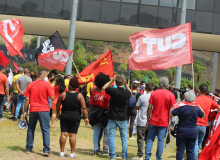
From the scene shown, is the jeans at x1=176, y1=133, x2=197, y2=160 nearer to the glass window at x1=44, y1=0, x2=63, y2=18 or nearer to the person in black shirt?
the person in black shirt

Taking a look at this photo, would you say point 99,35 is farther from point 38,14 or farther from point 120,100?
point 120,100

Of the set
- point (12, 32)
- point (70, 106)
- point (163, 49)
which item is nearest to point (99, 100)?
point (70, 106)

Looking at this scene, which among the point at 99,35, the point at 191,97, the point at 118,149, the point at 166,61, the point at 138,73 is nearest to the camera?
the point at 191,97

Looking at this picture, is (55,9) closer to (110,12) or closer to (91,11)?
(91,11)

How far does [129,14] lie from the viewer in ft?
62.7

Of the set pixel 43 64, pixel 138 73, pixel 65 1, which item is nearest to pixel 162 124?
pixel 43 64

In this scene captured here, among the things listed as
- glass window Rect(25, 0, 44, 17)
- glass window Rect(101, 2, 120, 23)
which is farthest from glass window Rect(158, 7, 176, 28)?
glass window Rect(25, 0, 44, 17)

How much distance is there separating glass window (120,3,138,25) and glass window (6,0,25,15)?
6.11m

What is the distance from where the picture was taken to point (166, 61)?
684 cm

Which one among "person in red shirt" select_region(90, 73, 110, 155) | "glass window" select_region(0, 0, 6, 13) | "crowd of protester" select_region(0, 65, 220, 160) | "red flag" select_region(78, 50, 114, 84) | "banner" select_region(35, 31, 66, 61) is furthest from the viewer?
"glass window" select_region(0, 0, 6, 13)

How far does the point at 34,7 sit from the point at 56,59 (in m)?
9.46

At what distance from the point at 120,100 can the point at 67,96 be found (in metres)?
1.12

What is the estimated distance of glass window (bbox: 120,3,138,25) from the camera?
1902 cm

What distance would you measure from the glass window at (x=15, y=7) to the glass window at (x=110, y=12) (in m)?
4.93
